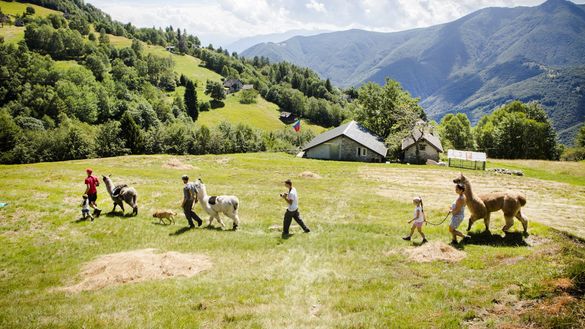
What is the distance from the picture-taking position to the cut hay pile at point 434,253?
14.9m

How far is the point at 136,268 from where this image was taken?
48.2 feet

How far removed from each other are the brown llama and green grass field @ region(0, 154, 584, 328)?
956 millimetres

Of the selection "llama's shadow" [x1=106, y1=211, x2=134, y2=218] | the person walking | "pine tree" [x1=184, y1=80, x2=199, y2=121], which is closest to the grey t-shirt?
"llama's shadow" [x1=106, y1=211, x2=134, y2=218]

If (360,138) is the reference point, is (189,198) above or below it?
below

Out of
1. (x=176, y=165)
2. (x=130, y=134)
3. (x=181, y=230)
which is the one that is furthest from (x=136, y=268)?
(x=130, y=134)

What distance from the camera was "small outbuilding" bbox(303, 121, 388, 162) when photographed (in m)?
70.1

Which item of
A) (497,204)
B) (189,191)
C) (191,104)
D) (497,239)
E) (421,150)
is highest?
(191,104)

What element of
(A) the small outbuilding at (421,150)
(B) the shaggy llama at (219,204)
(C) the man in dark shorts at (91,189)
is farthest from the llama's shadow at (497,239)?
(A) the small outbuilding at (421,150)

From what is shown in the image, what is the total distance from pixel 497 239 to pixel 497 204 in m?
1.77

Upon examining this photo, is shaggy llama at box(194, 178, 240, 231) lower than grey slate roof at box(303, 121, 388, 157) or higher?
lower

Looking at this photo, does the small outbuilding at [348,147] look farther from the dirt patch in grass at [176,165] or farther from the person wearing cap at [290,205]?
the person wearing cap at [290,205]

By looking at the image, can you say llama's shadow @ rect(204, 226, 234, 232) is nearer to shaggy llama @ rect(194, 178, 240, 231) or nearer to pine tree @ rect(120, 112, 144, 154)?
shaggy llama @ rect(194, 178, 240, 231)

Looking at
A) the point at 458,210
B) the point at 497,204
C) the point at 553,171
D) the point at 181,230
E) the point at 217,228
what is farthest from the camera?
the point at 553,171

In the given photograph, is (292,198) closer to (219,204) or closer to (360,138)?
(219,204)
